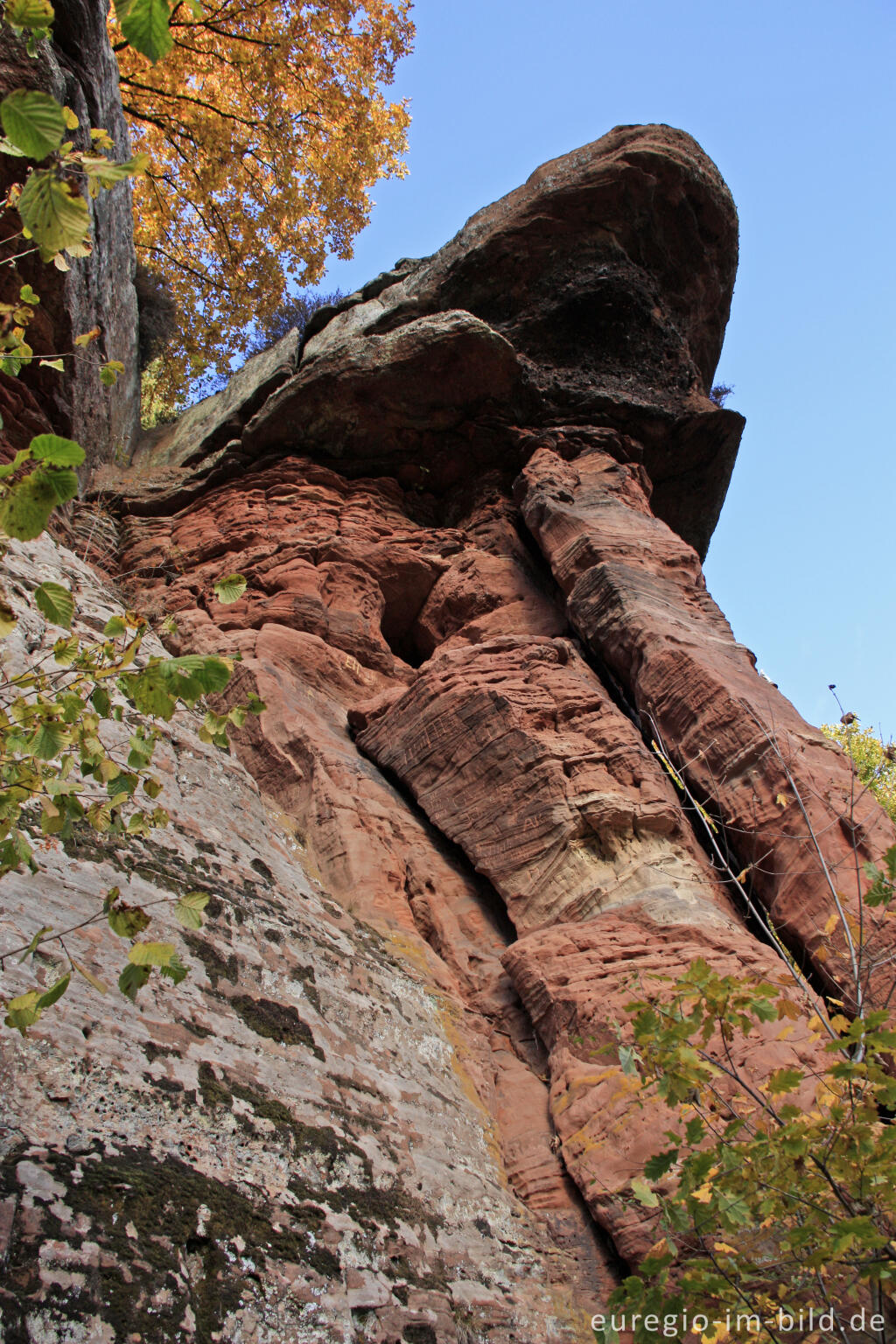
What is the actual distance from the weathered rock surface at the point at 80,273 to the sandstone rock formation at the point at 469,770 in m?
1.55

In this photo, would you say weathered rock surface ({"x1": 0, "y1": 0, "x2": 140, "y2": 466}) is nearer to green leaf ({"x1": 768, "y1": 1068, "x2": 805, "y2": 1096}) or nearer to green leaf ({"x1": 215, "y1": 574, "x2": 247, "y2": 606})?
green leaf ({"x1": 215, "y1": 574, "x2": 247, "y2": 606})

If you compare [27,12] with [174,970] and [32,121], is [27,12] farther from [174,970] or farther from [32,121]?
[174,970]

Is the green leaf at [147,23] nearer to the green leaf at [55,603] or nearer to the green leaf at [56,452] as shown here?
the green leaf at [56,452]

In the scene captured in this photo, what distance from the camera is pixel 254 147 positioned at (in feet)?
60.7

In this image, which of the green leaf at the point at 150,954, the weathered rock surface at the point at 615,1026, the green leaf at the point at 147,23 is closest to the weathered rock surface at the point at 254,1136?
the weathered rock surface at the point at 615,1026

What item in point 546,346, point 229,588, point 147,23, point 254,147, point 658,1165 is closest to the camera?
point 147,23

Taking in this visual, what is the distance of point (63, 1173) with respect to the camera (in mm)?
3402

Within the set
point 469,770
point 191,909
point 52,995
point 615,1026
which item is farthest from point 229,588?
point 469,770

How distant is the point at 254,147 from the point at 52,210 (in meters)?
18.4

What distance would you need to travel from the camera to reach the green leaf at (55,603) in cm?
312

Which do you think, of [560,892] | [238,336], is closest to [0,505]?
[560,892]

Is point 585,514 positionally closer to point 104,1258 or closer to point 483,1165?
point 483,1165

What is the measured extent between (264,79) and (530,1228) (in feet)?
65.8

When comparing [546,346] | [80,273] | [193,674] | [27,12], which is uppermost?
[546,346]
